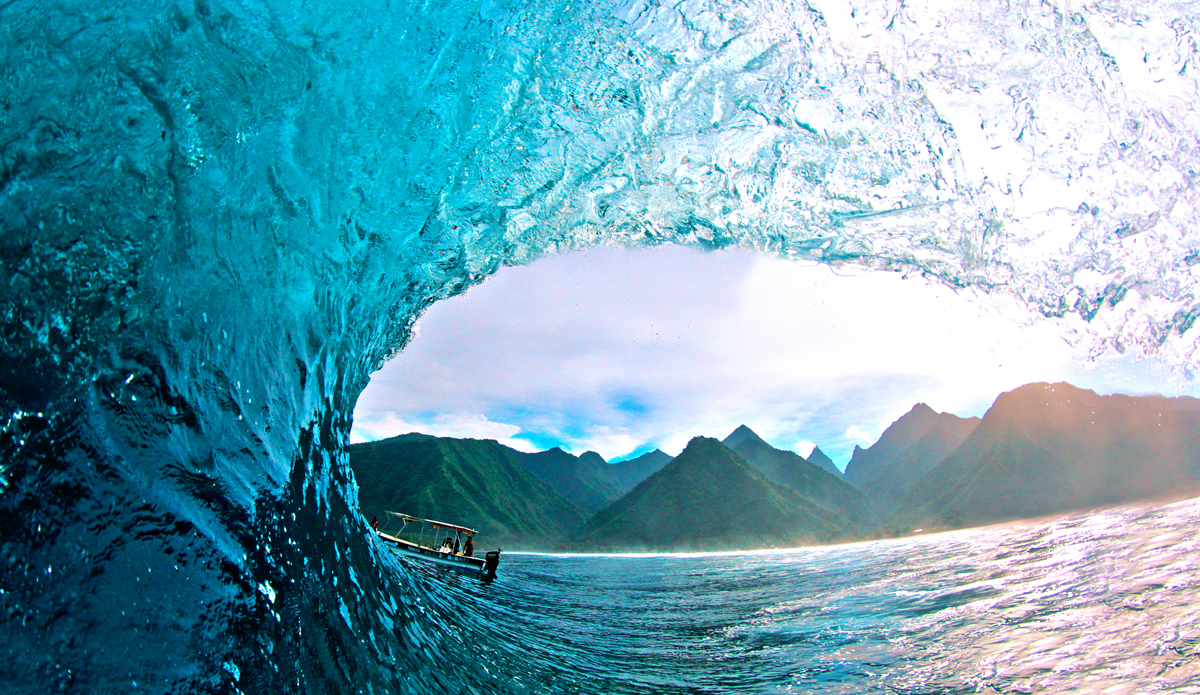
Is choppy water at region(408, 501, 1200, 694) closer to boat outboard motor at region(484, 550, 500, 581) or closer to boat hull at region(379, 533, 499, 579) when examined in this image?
boat outboard motor at region(484, 550, 500, 581)

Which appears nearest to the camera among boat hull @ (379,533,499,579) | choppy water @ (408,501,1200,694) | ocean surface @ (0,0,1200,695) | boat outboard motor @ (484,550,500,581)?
ocean surface @ (0,0,1200,695)

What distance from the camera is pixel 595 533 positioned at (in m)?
162

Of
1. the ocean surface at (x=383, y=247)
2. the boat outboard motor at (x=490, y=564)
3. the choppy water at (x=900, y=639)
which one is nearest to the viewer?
the ocean surface at (x=383, y=247)

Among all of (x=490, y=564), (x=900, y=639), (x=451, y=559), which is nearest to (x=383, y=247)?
(x=900, y=639)

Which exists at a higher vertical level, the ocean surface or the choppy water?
the ocean surface

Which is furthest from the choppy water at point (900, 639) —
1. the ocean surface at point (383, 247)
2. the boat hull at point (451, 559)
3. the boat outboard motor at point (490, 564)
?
the boat hull at point (451, 559)

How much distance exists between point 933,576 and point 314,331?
2444 centimetres

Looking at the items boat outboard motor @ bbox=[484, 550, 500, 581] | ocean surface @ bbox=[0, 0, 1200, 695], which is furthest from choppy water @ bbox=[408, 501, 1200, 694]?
boat outboard motor @ bbox=[484, 550, 500, 581]

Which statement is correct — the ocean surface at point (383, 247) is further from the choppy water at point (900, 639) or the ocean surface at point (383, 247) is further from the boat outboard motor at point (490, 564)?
the boat outboard motor at point (490, 564)

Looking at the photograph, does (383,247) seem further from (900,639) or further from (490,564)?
(490,564)

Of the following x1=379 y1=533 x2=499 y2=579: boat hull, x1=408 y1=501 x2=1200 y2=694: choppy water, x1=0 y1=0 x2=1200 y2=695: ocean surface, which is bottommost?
x1=408 y1=501 x2=1200 y2=694: choppy water

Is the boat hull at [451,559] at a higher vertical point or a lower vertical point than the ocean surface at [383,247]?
lower

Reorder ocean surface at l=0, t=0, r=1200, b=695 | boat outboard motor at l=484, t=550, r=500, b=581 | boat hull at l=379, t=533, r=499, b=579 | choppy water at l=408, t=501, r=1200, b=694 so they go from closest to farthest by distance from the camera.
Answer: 1. ocean surface at l=0, t=0, r=1200, b=695
2. choppy water at l=408, t=501, r=1200, b=694
3. boat outboard motor at l=484, t=550, r=500, b=581
4. boat hull at l=379, t=533, r=499, b=579

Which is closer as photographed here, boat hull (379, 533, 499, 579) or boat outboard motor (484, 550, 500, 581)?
boat outboard motor (484, 550, 500, 581)
